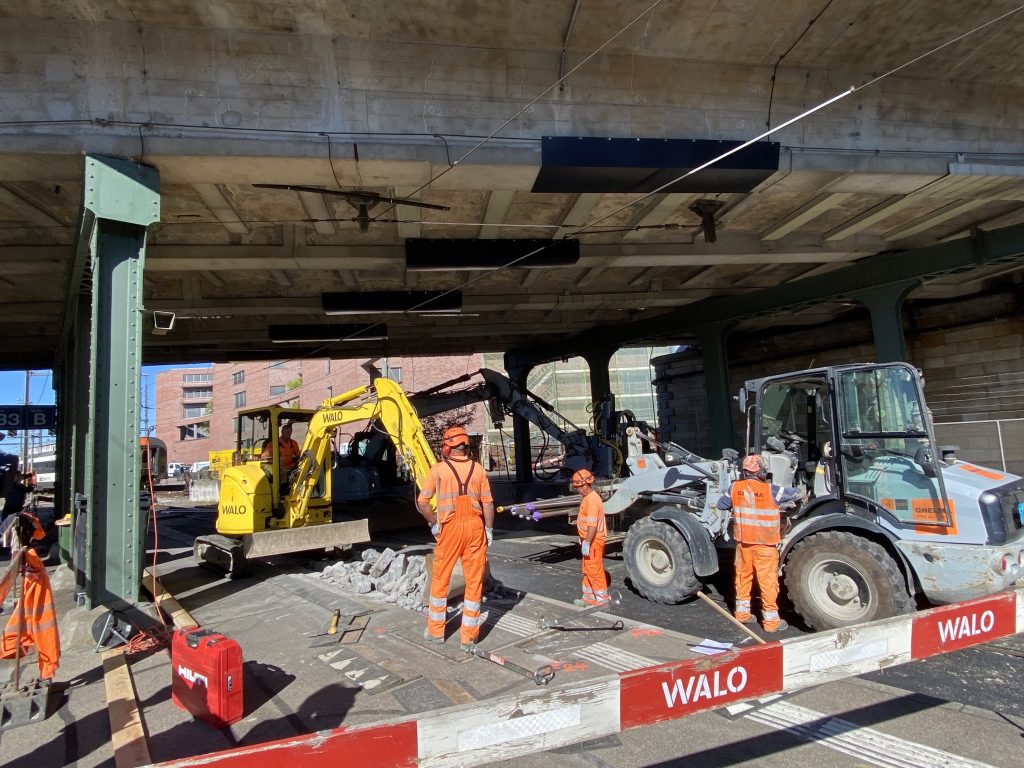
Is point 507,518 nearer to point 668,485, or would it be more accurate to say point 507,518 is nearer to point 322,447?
point 322,447

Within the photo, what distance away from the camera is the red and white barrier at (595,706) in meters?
2.08

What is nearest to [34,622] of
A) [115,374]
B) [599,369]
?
[115,374]

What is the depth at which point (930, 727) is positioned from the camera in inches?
151

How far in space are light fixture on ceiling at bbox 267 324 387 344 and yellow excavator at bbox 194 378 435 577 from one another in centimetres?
607

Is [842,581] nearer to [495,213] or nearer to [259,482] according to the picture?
[495,213]

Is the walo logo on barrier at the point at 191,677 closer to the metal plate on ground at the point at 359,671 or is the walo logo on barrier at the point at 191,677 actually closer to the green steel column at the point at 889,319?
the metal plate on ground at the point at 359,671

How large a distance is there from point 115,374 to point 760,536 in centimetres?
665

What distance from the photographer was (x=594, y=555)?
6797mm

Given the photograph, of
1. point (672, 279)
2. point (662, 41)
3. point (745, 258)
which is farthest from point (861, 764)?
point (672, 279)

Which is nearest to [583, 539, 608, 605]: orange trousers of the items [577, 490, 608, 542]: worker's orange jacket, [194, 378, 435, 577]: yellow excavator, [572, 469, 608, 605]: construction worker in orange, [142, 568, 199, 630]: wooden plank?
[572, 469, 608, 605]: construction worker in orange

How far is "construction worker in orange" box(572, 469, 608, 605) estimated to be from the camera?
6730mm

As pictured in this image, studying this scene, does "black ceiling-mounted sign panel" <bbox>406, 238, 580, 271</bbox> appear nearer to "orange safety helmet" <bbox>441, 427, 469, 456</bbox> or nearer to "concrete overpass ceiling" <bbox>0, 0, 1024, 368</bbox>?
"concrete overpass ceiling" <bbox>0, 0, 1024, 368</bbox>

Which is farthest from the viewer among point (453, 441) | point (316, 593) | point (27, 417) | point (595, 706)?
point (27, 417)

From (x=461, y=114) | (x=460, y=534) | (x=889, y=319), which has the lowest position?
(x=460, y=534)
